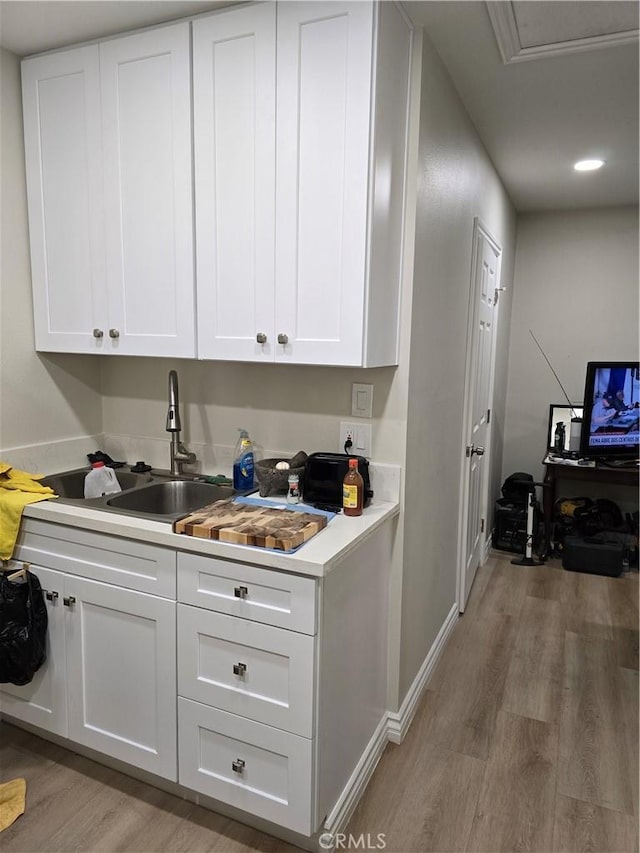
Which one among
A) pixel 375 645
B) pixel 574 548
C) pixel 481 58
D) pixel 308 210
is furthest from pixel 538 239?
pixel 375 645

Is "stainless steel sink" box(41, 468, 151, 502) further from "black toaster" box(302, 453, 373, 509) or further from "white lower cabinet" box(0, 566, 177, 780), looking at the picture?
"black toaster" box(302, 453, 373, 509)

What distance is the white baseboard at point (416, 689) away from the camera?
2.23m

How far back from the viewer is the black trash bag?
1.94 meters

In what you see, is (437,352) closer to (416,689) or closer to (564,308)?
(416,689)

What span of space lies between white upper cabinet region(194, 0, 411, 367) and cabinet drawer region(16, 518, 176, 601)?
717 mm

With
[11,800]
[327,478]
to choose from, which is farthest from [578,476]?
[11,800]

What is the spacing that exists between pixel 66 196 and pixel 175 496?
1.23m

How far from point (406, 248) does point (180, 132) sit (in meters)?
0.86

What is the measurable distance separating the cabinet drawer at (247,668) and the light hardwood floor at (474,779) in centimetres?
44

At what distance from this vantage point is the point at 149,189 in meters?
2.07

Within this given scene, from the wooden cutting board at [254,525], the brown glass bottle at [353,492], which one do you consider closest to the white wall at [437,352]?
the brown glass bottle at [353,492]

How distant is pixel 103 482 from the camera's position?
7.78 feet

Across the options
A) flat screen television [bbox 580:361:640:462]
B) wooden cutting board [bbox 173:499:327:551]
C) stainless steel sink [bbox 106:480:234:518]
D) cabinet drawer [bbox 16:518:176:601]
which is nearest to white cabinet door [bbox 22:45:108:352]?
stainless steel sink [bbox 106:480:234:518]

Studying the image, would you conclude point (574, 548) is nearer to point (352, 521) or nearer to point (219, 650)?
point (352, 521)
